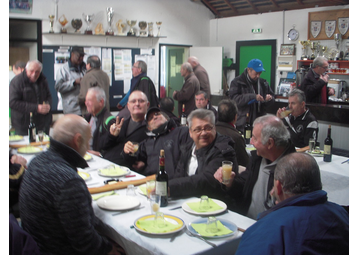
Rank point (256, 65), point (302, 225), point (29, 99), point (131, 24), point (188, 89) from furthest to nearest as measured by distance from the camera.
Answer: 1. point (131, 24)
2. point (188, 89)
3. point (256, 65)
4. point (29, 99)
5. point (302, 225)

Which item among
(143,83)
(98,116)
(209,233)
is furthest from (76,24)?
(209,233)

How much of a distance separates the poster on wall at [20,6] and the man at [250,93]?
176 inches

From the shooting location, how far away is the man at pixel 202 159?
248 cm

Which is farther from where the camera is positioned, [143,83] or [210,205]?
[143,83]

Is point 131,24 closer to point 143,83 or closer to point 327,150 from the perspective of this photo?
point 143,83

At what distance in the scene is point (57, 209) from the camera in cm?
179

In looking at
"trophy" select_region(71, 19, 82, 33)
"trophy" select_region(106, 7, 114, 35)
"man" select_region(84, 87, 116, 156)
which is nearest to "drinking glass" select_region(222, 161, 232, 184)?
"man" select_region(84, 87, 116, 156)

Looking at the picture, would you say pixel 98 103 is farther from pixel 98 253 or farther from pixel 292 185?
pixel 292 185

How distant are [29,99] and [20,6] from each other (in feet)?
9.57

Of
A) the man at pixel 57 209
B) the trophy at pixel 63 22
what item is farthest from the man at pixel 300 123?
the trophy at pixel 63 22

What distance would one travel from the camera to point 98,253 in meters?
1.95

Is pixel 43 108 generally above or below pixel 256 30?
below

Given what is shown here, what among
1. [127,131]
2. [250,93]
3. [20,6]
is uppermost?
[20,6]

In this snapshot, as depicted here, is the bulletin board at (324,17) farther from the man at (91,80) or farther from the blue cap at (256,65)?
the man at (91,80)
